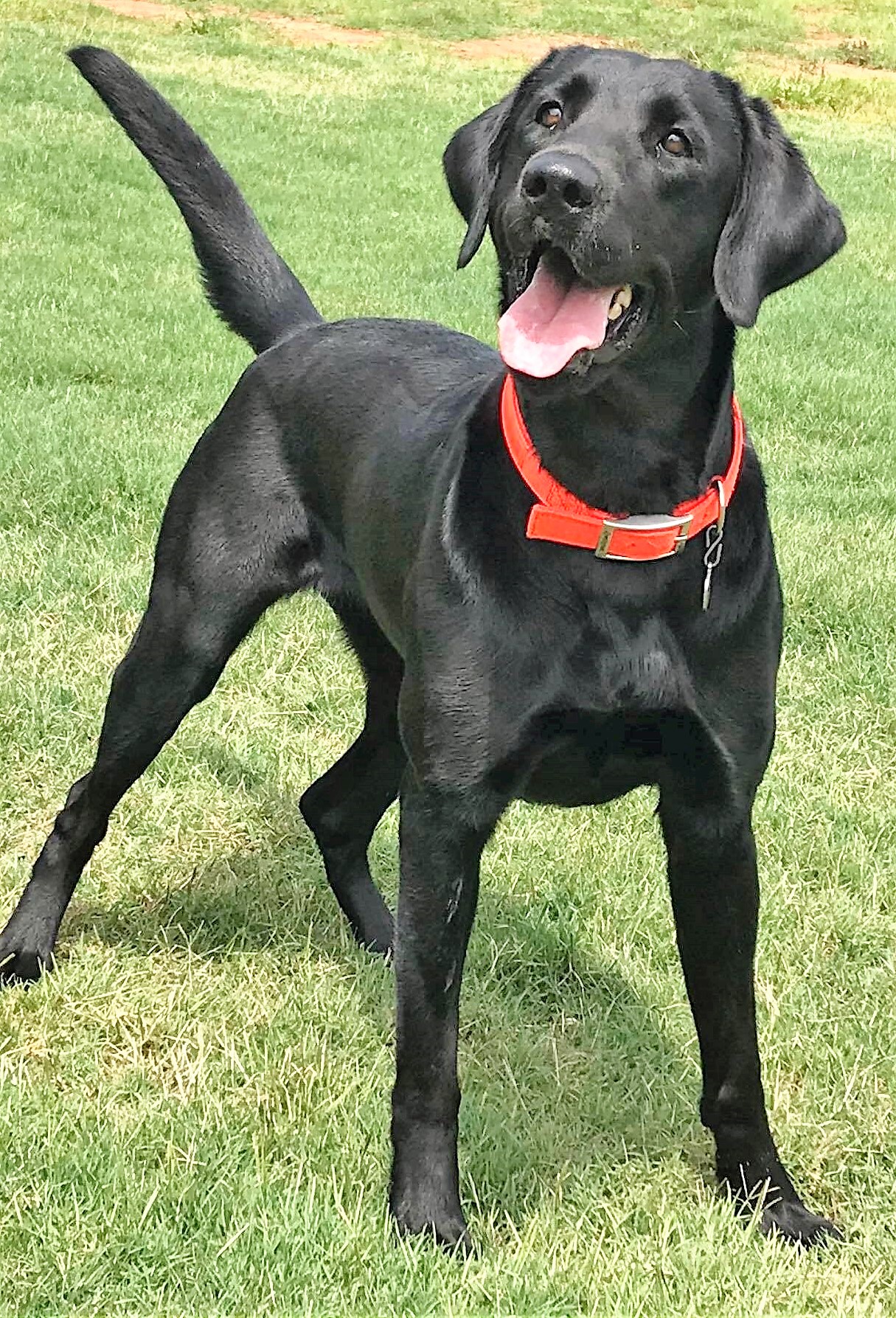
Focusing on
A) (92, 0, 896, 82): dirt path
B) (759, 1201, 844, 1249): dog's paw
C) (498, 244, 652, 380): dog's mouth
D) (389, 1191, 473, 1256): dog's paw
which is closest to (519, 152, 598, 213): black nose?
(498, 244, 652, 380): dog's mouth

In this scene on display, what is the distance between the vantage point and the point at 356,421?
125 inches

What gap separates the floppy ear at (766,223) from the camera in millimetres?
2346

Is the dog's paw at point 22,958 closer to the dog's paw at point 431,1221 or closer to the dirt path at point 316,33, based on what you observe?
the dog's paw at point 431,1221

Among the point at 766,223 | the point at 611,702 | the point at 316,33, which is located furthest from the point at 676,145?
the point at 316,33

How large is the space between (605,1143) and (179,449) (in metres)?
3.95

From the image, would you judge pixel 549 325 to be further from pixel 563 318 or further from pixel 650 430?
pixel 650 430

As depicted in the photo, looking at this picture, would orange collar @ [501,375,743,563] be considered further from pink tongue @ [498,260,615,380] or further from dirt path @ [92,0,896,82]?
dirt path @ [92,0,896,82]

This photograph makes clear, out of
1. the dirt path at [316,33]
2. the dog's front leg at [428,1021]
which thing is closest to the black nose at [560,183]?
the dog's front leg at [428,1021]

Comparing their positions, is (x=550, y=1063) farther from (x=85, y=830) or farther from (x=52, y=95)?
(x=52, y=95)

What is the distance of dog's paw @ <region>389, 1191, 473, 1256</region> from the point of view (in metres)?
2.58

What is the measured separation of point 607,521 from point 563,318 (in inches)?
12.4

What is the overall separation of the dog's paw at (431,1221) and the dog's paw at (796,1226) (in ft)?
1.68

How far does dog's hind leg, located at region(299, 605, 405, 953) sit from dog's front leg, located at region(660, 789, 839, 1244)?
93cm

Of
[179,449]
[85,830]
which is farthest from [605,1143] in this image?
[179,449]
